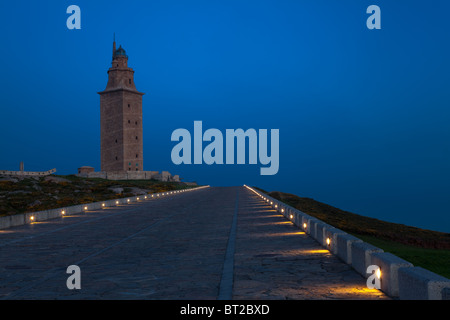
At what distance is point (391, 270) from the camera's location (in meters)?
7.40

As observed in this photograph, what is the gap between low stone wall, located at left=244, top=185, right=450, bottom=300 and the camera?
5.98 m

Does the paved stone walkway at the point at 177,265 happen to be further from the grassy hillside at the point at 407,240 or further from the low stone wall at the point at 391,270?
the grassy hillside at the point at 407,240

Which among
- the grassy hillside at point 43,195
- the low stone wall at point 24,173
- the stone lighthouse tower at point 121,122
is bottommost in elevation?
the grassy hillside at point 43,195

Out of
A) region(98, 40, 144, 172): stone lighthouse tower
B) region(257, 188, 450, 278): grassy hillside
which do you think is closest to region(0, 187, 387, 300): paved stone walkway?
region(257, 188, 450, 278): grassy hillside

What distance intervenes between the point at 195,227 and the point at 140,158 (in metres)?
98.9

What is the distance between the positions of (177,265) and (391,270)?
454 cm

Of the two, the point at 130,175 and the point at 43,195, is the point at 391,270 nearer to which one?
the point at 43,195

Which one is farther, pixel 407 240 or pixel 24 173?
pixel 24 173

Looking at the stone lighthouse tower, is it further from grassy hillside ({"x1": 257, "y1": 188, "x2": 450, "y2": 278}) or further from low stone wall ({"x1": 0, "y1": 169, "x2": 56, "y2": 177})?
grassy hillside ({"x1": 257, "y1": 188, "x2": 450, "y2": 278})

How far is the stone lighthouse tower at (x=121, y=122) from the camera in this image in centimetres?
11394

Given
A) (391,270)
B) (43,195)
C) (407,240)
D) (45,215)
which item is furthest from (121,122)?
(391,270)

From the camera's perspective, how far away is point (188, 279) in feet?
28.9

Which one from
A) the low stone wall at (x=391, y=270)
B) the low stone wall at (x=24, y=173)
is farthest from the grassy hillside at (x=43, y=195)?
the low stone wall at (x=391, y=270)

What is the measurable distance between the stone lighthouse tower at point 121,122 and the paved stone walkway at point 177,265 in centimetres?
9701
